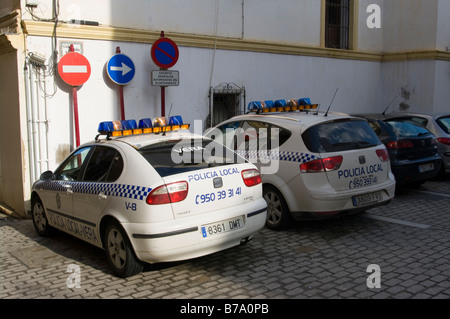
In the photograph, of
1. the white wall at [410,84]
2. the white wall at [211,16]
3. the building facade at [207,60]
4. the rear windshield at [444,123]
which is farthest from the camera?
the white wall at [410,84]

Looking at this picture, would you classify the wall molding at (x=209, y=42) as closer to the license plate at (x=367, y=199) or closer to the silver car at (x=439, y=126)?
the silver car at (x=439, y=126)

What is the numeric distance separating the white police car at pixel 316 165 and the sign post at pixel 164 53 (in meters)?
2.92

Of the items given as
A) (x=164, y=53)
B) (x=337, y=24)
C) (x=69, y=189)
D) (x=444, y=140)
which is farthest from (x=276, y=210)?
(x=337, y=24)

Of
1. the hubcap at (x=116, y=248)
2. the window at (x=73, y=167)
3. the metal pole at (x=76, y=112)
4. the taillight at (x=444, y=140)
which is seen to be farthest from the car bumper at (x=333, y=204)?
the metal pole at (x=76, y=112)

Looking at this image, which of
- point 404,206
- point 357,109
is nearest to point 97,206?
point 404,206

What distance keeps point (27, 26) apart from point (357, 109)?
908cm

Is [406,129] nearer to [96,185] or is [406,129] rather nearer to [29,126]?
[96,185]

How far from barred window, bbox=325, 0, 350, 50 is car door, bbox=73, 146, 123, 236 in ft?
29.3

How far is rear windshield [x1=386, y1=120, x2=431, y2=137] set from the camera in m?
8.41

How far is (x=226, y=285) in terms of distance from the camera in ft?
15.7

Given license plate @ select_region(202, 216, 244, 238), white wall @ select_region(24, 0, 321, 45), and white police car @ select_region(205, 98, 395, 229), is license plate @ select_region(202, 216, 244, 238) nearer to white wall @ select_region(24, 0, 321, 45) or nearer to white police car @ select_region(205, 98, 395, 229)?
white police car @ select_region(205, 98, 395, 229)

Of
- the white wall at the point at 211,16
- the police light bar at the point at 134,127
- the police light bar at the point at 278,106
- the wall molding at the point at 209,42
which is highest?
the white wall at the point at 211,16

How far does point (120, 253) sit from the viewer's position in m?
5.02

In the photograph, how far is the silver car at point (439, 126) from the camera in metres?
9.52
